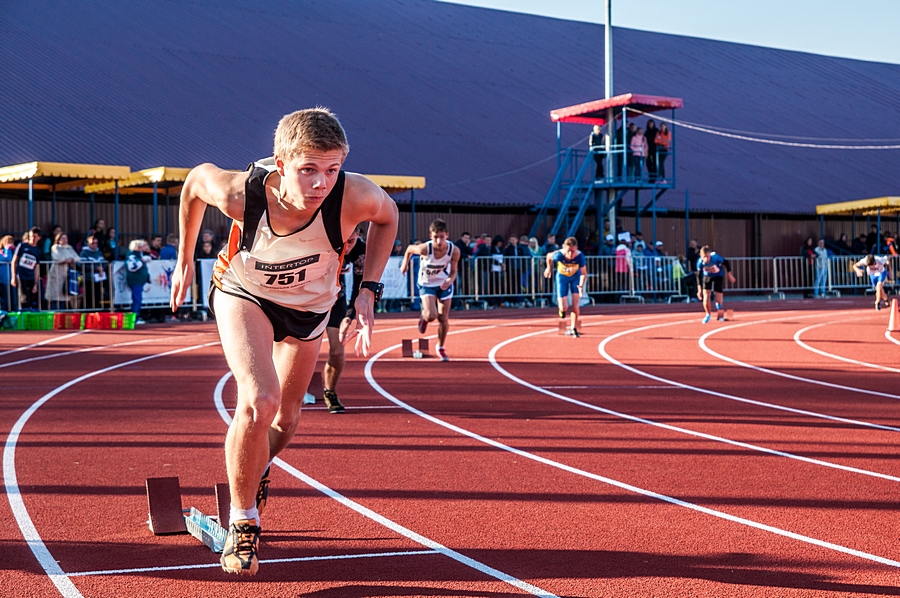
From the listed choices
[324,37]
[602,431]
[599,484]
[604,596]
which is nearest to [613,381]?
[602,431]

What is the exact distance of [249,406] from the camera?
14.8 ft

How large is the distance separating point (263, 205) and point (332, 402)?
215 inches

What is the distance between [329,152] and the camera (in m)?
4.43

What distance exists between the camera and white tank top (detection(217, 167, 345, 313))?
468 centimetres

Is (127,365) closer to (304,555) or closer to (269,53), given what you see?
(304,555)

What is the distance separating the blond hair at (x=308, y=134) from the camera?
440cm

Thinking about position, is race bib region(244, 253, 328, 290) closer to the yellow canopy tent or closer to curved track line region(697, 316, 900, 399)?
curved track line region(697, 316, 900, 399)

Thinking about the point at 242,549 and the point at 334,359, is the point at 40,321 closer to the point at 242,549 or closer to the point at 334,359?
the point at 334,359

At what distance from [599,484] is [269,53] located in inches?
1120

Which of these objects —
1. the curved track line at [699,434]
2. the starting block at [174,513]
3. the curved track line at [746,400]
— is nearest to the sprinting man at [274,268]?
the starting block at [174,513]

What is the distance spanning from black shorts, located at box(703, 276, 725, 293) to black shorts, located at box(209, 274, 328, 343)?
60.0 feet

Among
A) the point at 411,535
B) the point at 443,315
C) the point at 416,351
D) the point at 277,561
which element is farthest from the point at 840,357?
the point at 277,561

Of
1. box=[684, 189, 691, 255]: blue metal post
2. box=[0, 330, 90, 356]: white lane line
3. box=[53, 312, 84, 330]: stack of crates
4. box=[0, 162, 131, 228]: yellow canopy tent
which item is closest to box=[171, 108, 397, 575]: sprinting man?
box=[0, 330, 90, 356]: white lane line

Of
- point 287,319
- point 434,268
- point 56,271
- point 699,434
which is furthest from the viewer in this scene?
point 56,271
